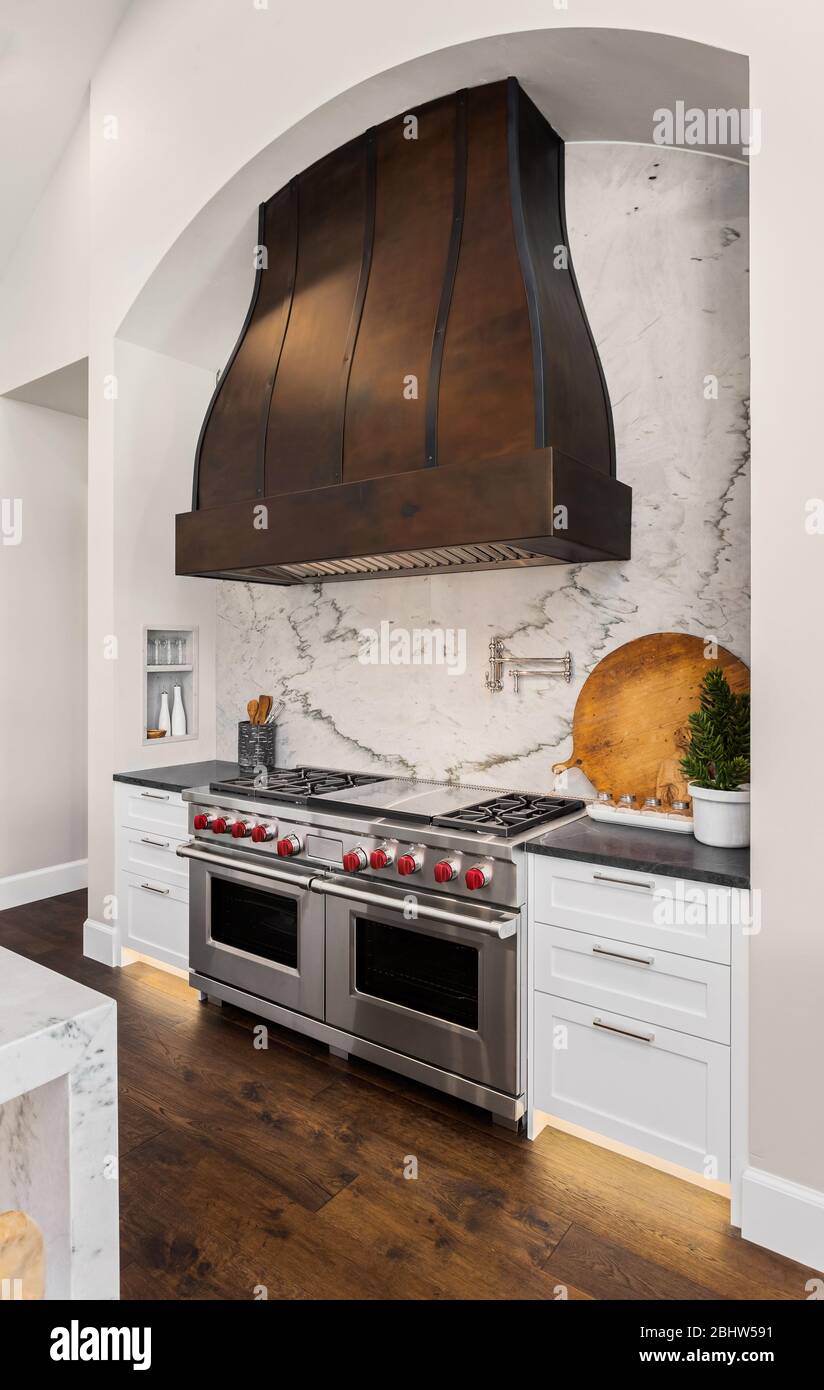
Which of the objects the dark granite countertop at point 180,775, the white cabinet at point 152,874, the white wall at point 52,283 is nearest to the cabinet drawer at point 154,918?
the white cabinet at point 152,874

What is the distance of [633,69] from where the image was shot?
231 cm

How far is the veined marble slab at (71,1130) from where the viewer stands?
3.46 ft

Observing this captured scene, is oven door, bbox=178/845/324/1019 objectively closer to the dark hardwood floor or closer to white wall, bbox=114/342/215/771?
the dark hardwood floor

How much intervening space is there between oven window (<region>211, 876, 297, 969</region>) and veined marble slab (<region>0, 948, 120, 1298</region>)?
5.43 feet

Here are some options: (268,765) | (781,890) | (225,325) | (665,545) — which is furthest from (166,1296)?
(225,325)

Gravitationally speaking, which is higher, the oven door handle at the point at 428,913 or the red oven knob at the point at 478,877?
the red oven knob at the point at 478,877

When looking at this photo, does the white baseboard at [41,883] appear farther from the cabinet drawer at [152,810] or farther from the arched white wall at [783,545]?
the arched white wall at [783,545]

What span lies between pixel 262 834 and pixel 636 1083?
145cm

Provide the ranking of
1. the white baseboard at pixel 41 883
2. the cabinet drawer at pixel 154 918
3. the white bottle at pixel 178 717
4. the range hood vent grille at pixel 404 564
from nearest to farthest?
the range hood vent grille at pixel 404 564
the cabinet drawer at pixel 154 918
the white bottle at pixel 178 717
the white baseboard at pixel 41 883

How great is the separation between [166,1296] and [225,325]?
12.3 feet

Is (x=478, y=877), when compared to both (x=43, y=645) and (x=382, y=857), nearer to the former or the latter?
(x=382, y=857)

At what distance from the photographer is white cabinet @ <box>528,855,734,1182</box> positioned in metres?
1.94

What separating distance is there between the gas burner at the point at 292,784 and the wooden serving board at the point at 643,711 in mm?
869
